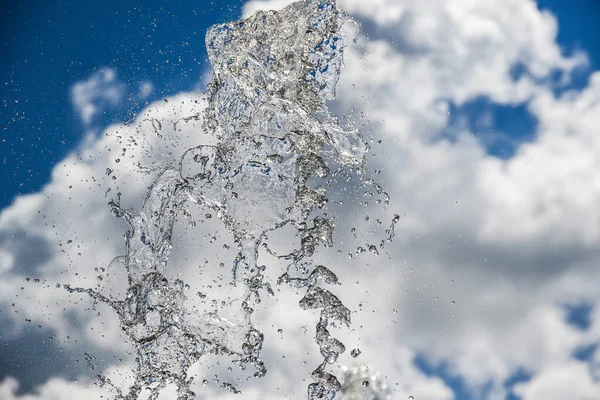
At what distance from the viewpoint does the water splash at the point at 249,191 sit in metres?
6.31

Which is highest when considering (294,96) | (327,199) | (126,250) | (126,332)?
(294,96)

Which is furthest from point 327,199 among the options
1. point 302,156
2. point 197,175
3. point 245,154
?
point 197,175

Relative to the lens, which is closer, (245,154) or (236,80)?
(245,154)

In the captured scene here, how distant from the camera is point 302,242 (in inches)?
254

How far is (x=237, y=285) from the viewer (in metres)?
6.31

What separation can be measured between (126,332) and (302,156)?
2.81 meters

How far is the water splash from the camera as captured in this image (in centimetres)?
631

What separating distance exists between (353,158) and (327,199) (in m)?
0.62

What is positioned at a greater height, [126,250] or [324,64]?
[324,64]

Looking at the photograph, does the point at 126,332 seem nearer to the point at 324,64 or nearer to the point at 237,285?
the point at 237,285

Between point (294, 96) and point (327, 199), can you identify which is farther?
point (294, 96)

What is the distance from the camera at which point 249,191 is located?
6234 millimetres

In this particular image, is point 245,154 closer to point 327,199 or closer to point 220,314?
point 327,199

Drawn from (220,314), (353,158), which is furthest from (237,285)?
(353,158)
